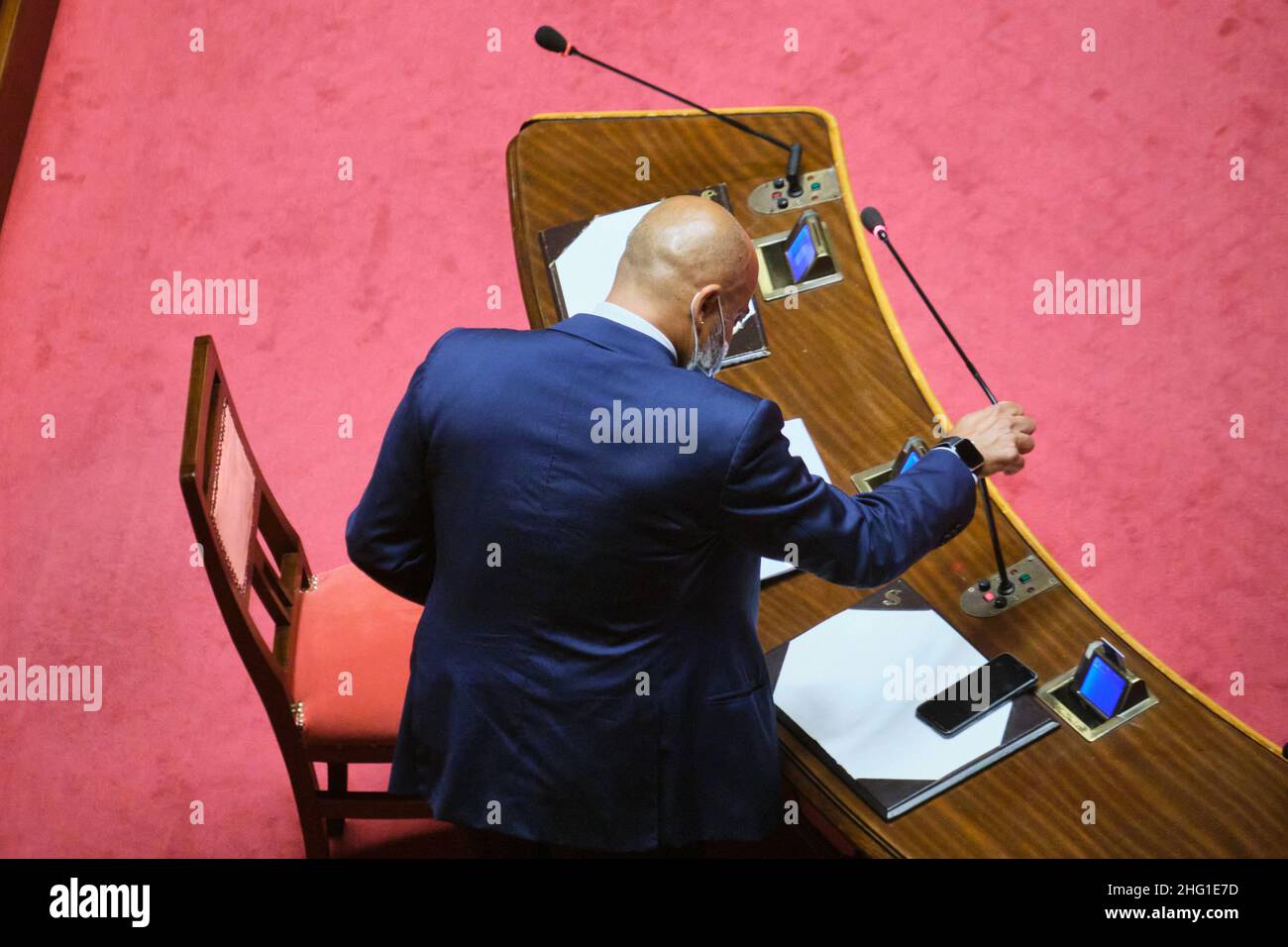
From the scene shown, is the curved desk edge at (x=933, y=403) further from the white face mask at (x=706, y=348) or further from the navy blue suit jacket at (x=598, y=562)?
the white face mask at (x=706, y=348)

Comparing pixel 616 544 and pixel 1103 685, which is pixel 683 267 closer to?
pixel 616 544

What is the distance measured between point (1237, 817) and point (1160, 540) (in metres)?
1.48

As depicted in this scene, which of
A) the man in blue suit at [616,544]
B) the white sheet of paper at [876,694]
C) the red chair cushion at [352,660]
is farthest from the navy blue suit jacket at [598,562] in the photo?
the red chair cushion at [352,660]

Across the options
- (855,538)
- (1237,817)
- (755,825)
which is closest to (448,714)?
(755,825)

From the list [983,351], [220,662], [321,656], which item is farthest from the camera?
[983,351]

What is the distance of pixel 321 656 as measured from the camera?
98.5 inches

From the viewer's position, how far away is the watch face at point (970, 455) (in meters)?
2.08

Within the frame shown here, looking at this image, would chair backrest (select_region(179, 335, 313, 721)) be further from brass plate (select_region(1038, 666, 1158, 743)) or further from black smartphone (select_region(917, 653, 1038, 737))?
brass plate (select_region(1038, 666, 1158, 743))

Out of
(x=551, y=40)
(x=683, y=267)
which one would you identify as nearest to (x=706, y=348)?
(x=683, y=267)

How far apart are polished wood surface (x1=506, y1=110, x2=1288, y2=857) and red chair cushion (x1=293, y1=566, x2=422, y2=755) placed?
0.63 m

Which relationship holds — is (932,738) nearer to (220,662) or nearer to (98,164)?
(220,662)

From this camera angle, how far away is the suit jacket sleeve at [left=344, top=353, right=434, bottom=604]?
1.90m

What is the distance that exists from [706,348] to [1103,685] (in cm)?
79

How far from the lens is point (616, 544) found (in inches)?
71.0
